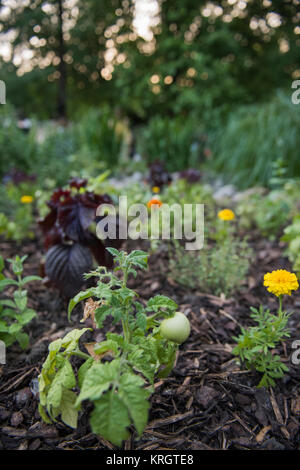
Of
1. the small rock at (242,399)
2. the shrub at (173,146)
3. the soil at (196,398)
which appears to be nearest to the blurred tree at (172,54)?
the shrub at (173,146)

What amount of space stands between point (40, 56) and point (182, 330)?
9632 millimetres

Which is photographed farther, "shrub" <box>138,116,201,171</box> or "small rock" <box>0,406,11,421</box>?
"shrub" <box>138,116,201,171</box>

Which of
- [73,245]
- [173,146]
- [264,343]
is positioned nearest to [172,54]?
[173,146]

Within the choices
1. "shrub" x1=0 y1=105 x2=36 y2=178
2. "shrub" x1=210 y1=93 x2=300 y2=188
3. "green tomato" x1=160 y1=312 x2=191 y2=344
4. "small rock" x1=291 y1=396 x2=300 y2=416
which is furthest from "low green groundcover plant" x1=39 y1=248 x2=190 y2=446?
"shrub" x1=0 y1=105 x2=36 y2=178

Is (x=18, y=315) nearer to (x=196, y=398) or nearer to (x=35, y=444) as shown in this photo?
(x=35, y=444)

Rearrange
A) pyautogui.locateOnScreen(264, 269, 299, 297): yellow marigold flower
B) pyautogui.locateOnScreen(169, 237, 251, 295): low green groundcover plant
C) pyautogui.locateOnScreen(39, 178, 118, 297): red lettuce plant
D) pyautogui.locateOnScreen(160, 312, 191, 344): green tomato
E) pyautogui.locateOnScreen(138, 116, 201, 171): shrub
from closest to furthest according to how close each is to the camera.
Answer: pyautogui.locateOnScreen(160, 312, 191, 344): green tomato, pyautogui.locateOnScreen(264, 269, 299, 297): yellow marigold flower, pyautogui.locateOnScreen(39, 178, 118, 297): red lettuce plant, pyautogui.locateOnScreen(169, 237, 251, 295): low green groundcover plant, pyautogui.locateOnScreen(138, 116, 201, 171): shrub

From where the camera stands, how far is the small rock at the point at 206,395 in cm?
119

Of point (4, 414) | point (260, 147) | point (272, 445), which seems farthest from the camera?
point (260, 147)

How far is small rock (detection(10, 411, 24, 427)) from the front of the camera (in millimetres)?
1128

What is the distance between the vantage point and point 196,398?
1.21m

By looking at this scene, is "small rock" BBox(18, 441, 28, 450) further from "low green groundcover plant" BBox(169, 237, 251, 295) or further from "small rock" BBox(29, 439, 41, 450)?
"low green groundcover plant" BBox(169, 237, 251, 295)

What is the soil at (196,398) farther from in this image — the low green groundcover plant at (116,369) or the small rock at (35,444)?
the low green groundcover plant at (116,369)

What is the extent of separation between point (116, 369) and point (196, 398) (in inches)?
18.7

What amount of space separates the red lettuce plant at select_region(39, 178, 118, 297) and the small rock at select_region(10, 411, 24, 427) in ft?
1.78
